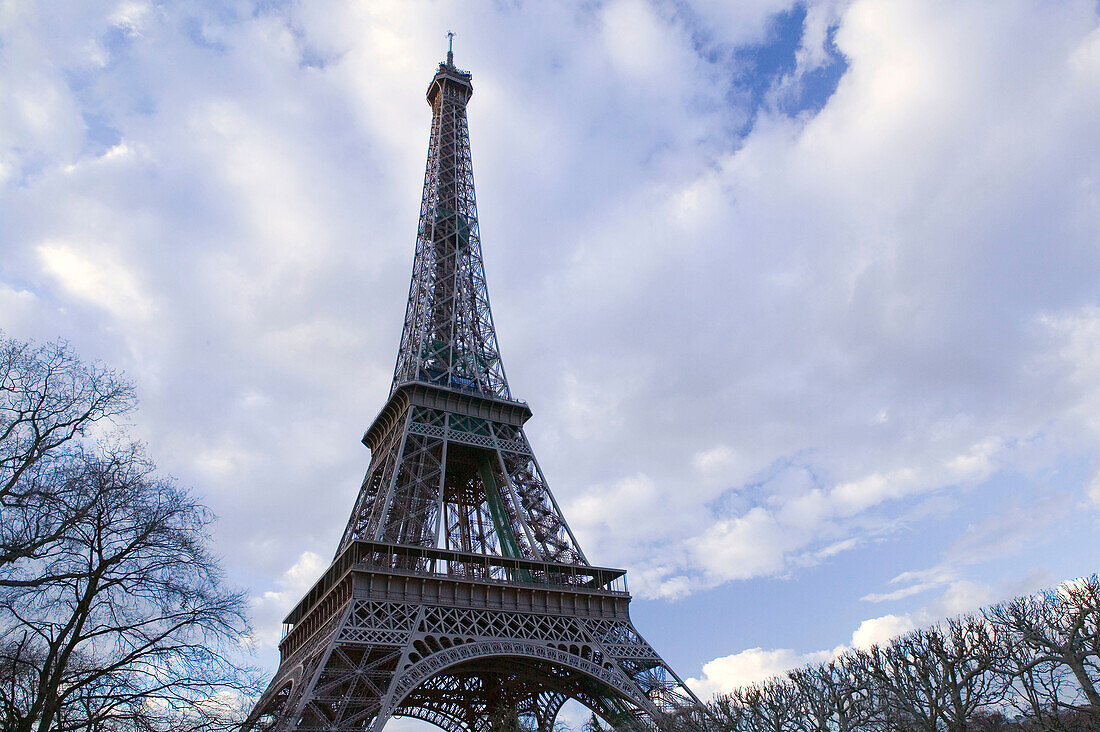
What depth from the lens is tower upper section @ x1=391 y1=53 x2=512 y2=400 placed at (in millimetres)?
44750

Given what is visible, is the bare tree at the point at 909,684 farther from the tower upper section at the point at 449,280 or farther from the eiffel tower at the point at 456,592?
the tower upper section at the point at 449,280

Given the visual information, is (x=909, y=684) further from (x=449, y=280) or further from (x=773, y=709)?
(x=449, y=280)

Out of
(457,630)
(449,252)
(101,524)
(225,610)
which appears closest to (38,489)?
(101,524)

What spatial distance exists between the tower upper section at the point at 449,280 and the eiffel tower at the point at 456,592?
13cm

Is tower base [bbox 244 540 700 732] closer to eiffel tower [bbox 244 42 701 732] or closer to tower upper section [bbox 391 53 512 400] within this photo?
eiffel tower [bbox 244 42 701 732]

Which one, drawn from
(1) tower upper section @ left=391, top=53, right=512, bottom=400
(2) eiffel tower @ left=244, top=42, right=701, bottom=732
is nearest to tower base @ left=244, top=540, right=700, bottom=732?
(2) eiffel tower @ left=244, top=42, right=701, bottom=732

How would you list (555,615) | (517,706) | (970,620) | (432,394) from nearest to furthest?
(970,620) < (555,615) < (517,706) < (432,394)

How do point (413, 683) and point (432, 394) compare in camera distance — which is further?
point (432, 394)

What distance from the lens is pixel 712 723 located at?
30.5 meters

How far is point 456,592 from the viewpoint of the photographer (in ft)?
111

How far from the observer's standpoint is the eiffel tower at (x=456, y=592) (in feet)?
99.4

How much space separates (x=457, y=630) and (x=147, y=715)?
21.3 m

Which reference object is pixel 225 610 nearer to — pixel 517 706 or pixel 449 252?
pixel 517 706

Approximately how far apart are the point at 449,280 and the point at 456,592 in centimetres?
2162
